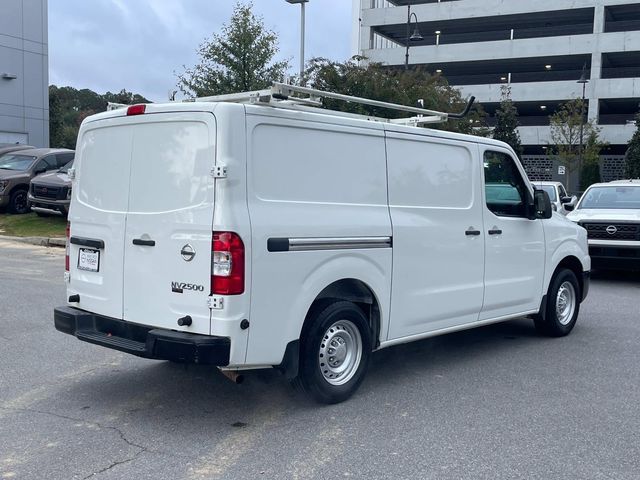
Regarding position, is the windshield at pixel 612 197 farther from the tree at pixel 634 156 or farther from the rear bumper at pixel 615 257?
the tree at pixel 634 156

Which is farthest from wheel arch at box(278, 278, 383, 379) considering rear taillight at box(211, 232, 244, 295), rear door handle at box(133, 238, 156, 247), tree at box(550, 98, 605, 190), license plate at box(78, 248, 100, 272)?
tree at box(550, 98, 605, 190)

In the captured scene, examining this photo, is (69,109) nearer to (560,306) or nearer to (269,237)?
(560,306)

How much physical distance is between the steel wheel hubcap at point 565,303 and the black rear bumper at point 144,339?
4858 mm

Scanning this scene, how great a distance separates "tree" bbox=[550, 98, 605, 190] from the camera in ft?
142

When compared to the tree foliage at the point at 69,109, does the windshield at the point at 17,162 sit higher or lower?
lower

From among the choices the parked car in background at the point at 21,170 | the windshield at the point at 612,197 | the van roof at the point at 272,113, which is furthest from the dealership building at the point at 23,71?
the van roof at the point at 272,113

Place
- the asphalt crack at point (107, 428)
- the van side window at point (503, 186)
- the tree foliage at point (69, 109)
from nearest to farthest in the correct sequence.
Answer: the asphalt crack at point (107, 428) → the van side window at point (503, 186) → the tree foliage at point (69, 109)

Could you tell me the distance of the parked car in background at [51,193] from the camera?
17.2m

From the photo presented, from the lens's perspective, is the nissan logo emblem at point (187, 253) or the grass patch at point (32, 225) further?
the grass patch at point (32, 225)

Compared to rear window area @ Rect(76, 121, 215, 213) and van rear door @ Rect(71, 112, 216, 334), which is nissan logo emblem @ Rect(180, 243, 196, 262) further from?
rear window area @ Rect(76, 121, 215, 213)

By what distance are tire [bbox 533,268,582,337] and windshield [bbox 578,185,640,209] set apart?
234 inches

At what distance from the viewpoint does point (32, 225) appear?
18.2 metres

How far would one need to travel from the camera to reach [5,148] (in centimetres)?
2356

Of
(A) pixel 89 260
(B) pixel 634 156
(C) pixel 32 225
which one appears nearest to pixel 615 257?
(A) pixel 89 260
